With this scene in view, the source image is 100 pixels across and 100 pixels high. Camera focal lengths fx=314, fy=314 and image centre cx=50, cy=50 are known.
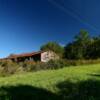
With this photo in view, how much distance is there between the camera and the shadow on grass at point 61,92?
12.4 metres

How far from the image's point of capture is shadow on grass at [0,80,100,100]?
488 inches


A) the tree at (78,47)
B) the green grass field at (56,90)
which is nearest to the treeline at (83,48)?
the tree at (78,47)

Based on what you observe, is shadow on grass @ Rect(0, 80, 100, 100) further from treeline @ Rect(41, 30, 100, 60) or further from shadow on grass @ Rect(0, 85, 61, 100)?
treeline @ Rect(41, 30, 100, 60)

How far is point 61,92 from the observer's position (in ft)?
44.7

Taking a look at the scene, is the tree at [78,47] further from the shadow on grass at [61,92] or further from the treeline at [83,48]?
the shadow on grass at [61,92]

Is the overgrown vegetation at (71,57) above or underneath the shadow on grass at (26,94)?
above

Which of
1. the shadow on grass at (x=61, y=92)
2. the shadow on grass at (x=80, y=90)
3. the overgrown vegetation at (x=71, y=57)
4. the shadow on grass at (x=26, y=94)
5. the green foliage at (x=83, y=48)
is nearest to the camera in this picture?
the shadow on grass at (x=26, y=94)

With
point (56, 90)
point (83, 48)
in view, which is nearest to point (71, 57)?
point (83, 48)

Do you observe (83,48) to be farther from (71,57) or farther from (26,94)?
(26,94)

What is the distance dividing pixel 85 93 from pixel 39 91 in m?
2.01

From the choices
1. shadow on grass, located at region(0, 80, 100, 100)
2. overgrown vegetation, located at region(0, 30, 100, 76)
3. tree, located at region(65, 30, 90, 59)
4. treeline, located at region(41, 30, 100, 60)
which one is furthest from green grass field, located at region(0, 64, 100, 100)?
tree, located at region(65, 30, 90, 59)

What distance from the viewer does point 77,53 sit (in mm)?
Answer: 83312

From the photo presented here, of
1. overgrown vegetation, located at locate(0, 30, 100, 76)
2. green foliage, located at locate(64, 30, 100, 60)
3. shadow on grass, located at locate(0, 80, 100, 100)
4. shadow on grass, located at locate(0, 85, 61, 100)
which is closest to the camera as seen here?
shadow on grass, located at locate(0, 85, 61, 100)

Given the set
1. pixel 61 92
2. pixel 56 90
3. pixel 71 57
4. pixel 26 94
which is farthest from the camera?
pixel 71 57
